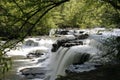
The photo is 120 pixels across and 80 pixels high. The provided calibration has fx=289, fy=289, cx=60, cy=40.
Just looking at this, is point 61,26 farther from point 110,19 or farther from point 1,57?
point 1,57

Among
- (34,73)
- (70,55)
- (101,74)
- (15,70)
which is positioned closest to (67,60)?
(70,55)

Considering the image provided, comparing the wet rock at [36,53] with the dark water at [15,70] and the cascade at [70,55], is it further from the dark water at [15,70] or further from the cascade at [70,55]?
the cascade at [70,55]

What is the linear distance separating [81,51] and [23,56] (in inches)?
358

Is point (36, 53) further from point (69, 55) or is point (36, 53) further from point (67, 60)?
point (67, 60)

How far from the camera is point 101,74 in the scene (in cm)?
787

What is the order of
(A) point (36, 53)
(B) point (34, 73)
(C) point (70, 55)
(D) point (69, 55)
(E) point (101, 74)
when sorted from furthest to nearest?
1. (A) point (36, 53)
2. (B) point (34, 73)
3. (D) point (69, 55)
4. (C) point (70, 55)
5. (E) point (101, 74)

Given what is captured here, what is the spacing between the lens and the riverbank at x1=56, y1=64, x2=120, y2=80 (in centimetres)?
748

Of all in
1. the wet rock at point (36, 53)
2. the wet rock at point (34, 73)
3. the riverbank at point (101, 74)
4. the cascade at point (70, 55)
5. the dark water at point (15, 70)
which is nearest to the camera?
the riverbank at point (101, 74)

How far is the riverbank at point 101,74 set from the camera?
7.48 metres

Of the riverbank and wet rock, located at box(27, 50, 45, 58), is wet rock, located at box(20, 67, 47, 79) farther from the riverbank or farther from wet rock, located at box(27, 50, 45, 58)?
the riverbank

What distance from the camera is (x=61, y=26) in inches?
1383

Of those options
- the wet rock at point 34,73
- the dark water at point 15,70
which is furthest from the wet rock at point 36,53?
the wet rock at point 34,73

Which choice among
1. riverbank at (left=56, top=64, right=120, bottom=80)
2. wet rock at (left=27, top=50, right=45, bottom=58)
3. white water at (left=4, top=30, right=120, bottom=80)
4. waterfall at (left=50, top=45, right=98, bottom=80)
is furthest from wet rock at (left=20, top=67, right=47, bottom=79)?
riverbank at (left=56, top=64, right=120, bottom=80)

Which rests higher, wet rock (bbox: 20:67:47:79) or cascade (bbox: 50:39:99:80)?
cascade (bbox: 50:39:99:80)
